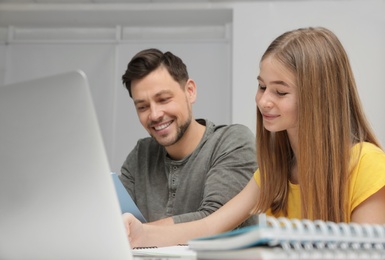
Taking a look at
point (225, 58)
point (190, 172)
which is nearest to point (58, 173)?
point (190, 172)

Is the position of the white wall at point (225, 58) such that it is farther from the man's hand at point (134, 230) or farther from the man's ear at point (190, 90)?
the man's hand at point (134, 230)

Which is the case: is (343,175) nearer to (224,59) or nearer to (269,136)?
(269,136)

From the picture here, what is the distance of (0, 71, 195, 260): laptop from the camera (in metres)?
0.58

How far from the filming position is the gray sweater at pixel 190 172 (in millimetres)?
1699

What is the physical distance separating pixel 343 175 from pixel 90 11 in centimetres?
325

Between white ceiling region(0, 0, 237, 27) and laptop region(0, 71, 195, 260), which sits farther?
white ceiling region(0, 0, 237, 27)

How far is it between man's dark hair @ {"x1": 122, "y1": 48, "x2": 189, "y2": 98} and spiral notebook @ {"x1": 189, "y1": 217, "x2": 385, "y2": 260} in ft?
4.41

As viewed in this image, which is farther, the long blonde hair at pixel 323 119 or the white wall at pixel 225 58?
the white wall at pixel 225 58

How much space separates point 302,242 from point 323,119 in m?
0.63

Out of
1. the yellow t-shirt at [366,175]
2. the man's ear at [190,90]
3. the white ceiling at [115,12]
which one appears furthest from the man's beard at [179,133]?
the white ceiling at [115,12]

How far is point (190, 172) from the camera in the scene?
181 centimetres

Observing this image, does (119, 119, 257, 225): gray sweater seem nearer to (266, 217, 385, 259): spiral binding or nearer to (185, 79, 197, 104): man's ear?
(185, 79, 197, 104): man's ear

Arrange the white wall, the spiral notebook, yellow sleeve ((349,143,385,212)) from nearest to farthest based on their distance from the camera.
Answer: the spiral notebook < yellow sleeve ((349,143,385,212)) < the white wall

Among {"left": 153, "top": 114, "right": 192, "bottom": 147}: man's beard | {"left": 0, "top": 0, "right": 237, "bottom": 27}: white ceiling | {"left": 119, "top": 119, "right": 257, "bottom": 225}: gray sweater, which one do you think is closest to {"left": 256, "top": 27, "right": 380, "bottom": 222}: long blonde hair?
{"left": 119, "top": 119, "right": 257, "bottom": 225}: gray sweater
